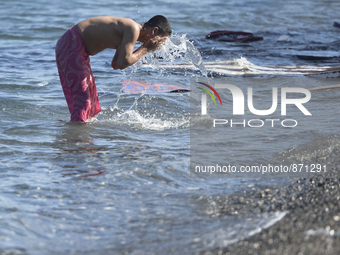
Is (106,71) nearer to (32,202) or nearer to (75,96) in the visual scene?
(75,96)

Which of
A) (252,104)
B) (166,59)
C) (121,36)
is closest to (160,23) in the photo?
(121,36)

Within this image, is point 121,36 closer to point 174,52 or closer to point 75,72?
point 75,72

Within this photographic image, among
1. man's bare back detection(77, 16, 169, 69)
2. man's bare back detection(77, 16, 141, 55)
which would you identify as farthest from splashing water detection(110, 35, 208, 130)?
man's bare back detection(77, 16, 141, 55)

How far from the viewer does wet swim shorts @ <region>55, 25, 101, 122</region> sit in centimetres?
446

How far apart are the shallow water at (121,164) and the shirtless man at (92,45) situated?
42cm

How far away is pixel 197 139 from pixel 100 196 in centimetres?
174

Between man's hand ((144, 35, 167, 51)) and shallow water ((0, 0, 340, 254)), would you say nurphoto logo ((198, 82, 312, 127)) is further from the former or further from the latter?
man's hand ((144, 35, 167, 51))

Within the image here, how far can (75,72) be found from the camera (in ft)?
14.8

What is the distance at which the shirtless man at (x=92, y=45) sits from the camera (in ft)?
14.0

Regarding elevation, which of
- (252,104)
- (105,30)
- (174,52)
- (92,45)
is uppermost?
(105,30)

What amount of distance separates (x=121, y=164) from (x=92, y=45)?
60.0 inches

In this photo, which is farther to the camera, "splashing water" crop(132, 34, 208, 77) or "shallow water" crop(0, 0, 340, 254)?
"splashing water" crop(132, 34, 208, 77)

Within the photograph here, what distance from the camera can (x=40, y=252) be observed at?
231 centimetres

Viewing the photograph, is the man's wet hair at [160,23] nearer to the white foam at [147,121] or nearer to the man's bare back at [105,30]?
the man's bare back at [105,30]
